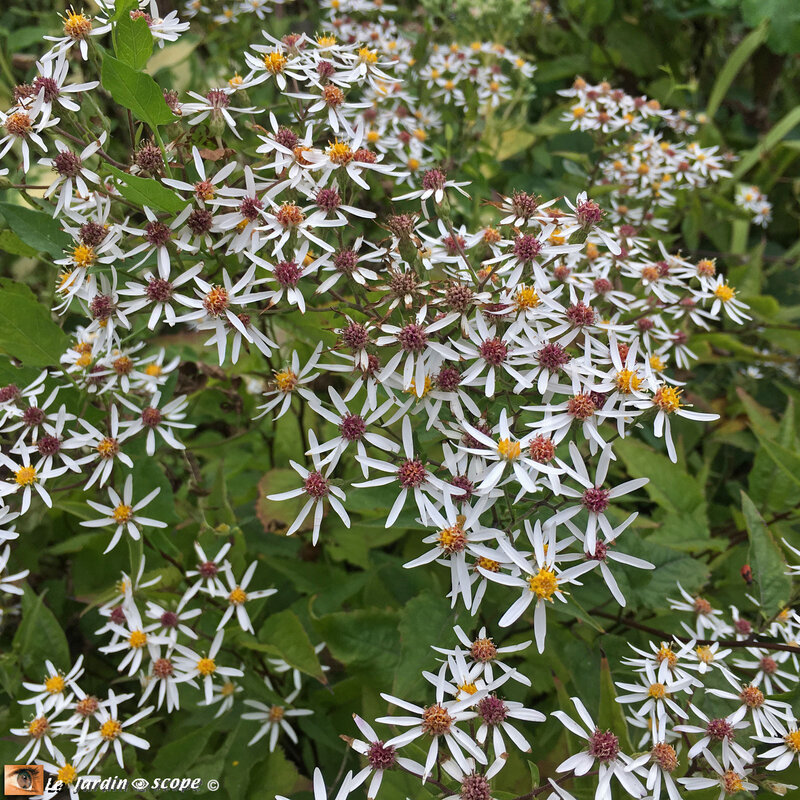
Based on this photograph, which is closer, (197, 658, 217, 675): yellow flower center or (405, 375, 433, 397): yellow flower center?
(405, 375, 433, 397): yellow flower center

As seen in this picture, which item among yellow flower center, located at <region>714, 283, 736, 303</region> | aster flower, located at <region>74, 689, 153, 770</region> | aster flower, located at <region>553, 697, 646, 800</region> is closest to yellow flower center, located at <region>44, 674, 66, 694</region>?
aster flower, located at <region>74, 689, 153, 770</region>

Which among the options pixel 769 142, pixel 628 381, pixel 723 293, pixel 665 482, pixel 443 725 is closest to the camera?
pixel 443 725

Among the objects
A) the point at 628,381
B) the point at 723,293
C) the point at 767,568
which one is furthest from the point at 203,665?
the point at 723,293

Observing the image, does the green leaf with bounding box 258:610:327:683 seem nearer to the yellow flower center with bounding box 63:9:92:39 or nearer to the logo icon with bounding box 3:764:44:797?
the logo icon with bounding box 3:764:44:797

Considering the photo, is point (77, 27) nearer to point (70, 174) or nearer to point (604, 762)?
point (70, 174)

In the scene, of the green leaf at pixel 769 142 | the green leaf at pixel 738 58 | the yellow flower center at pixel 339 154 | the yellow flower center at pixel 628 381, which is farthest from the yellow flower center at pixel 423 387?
the green leaf at pixel 738 58

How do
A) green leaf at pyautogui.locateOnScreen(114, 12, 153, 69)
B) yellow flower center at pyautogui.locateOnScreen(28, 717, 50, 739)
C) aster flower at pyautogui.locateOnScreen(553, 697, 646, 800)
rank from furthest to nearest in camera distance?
yellow flower center at pyautogui.locateOnScreen(28, 717, 50, 739) → green leaf at pyautogui.locateOnScreen(114, 12, 153, 69) → aster flower at pyautogui.locateOnScreen(553, 697, 646, 800)
